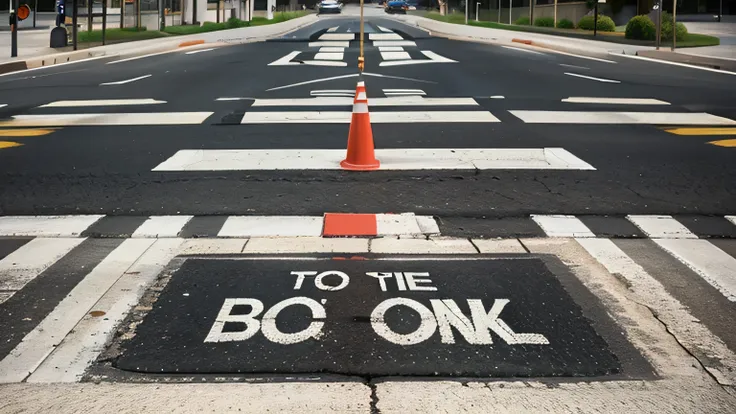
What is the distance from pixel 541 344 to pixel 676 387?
2.37ft

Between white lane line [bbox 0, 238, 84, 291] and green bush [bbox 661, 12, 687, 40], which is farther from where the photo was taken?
green bush [bbox 661, 12, 687, 40]

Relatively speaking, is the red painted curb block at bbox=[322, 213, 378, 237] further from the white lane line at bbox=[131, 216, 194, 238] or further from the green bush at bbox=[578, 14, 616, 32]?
the green bush at bbox=[578, 14, 616, 32]

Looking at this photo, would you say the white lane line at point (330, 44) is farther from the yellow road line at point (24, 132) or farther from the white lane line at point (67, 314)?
the white lane line at point (67, 314)

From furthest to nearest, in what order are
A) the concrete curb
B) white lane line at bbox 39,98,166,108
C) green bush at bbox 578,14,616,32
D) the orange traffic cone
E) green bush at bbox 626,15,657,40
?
green bush at bbox 578,14,616,32
green bush at bbox 626,15,657,40
the concrete curb
white lane line at bbox 39,98,166,108
the orange traffic cone

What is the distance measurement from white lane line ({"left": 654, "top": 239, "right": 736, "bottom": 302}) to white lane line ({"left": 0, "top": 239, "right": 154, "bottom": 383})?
368cm

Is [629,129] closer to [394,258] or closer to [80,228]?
[394,258]

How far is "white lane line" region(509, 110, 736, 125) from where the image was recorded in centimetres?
1255

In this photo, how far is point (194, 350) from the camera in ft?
14.1

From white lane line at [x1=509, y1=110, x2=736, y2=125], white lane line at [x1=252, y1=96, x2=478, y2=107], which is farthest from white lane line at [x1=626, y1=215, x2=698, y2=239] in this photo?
white lane line at [x1=252, y1=96, x2=478, y2=107]

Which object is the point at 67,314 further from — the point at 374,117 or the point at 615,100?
the point at 615,100

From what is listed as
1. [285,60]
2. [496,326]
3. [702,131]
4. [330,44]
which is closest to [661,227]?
[496,326]

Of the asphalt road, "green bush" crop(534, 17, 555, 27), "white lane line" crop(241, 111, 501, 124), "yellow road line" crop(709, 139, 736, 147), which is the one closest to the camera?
the asphalt road

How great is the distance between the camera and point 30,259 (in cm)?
598

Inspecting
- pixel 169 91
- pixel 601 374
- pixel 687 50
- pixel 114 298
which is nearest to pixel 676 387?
pixel 601 374
